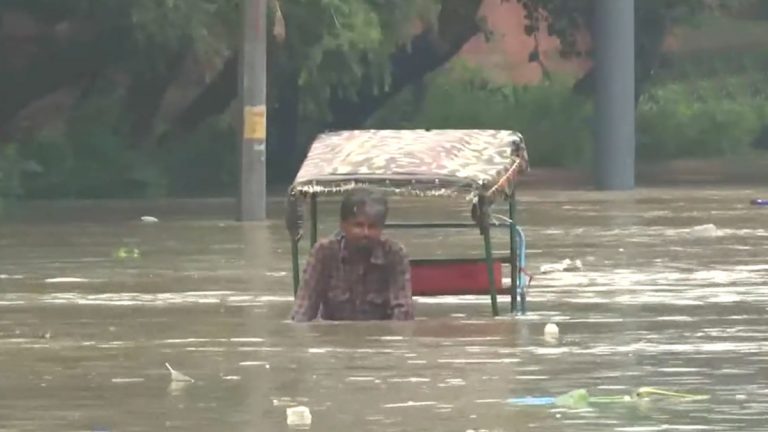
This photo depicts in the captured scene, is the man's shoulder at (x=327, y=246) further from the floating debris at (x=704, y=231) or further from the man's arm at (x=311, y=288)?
the floating debris at (x=704, y=231)

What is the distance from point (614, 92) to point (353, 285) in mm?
23770

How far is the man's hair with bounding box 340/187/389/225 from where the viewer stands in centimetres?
1533

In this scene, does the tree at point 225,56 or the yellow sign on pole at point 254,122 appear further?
the tree at point 225,56

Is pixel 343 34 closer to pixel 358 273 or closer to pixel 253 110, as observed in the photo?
pixel 253 110

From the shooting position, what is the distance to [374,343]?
15055 millimetres

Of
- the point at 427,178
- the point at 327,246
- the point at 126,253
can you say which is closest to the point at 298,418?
the point at 427,178

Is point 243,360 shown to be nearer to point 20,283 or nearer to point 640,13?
point 20,283

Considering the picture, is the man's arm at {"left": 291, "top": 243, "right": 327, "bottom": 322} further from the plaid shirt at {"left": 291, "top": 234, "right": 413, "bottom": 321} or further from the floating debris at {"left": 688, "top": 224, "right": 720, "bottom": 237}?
the floating debris at {"left": 688, "top": 224, "right": 720, "bottom": 237}

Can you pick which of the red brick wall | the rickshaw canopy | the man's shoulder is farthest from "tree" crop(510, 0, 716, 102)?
the man's shoulder

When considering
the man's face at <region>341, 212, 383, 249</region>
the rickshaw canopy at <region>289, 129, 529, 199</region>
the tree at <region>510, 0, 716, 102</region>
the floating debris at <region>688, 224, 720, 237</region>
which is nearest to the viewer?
the rickshaw canopy at <region>289, 129, 529, 199</region>

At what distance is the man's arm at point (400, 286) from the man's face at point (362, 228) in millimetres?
199

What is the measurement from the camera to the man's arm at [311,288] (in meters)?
15.6

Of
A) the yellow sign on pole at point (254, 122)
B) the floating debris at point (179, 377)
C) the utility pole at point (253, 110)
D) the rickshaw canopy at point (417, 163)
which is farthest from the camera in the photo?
the yellow sign on pole at point (254, 122)

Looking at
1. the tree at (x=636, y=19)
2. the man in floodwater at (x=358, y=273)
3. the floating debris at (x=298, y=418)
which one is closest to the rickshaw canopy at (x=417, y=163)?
the man in floodwater at (x=358, y=273)
